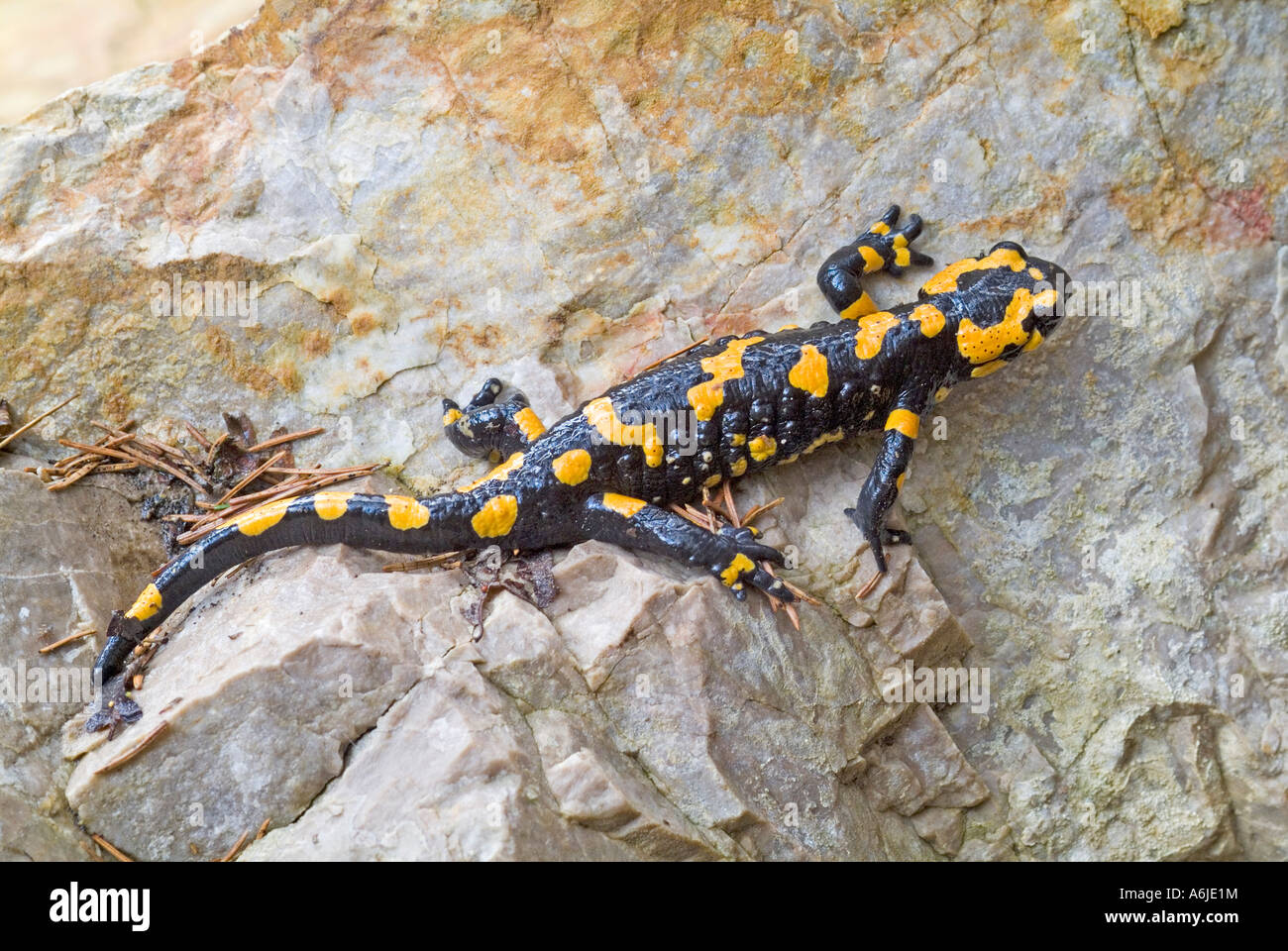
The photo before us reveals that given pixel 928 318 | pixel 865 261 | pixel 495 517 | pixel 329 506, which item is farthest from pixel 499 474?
pixel 928 318

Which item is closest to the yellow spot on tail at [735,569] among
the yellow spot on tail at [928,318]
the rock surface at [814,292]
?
the rock surface at [814,292]

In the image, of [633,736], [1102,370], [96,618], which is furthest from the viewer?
[1102,370]

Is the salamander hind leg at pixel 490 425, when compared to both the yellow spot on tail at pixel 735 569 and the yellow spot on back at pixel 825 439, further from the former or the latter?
the yellow spot on back at pixel 825 439

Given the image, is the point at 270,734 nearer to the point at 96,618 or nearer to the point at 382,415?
the point at 96,618

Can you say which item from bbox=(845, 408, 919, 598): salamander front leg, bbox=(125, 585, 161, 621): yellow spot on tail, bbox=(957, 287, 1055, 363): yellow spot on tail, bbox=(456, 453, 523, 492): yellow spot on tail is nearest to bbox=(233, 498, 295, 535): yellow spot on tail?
bbox=(125, 585, 161, 621): yellow spot on tail

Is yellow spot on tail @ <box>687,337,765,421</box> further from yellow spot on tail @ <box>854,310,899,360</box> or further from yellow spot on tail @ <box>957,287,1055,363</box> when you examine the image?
yellow spot on tail @ <box>957,287,1055,363</box>

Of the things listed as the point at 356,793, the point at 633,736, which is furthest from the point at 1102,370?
the point at 356,793
